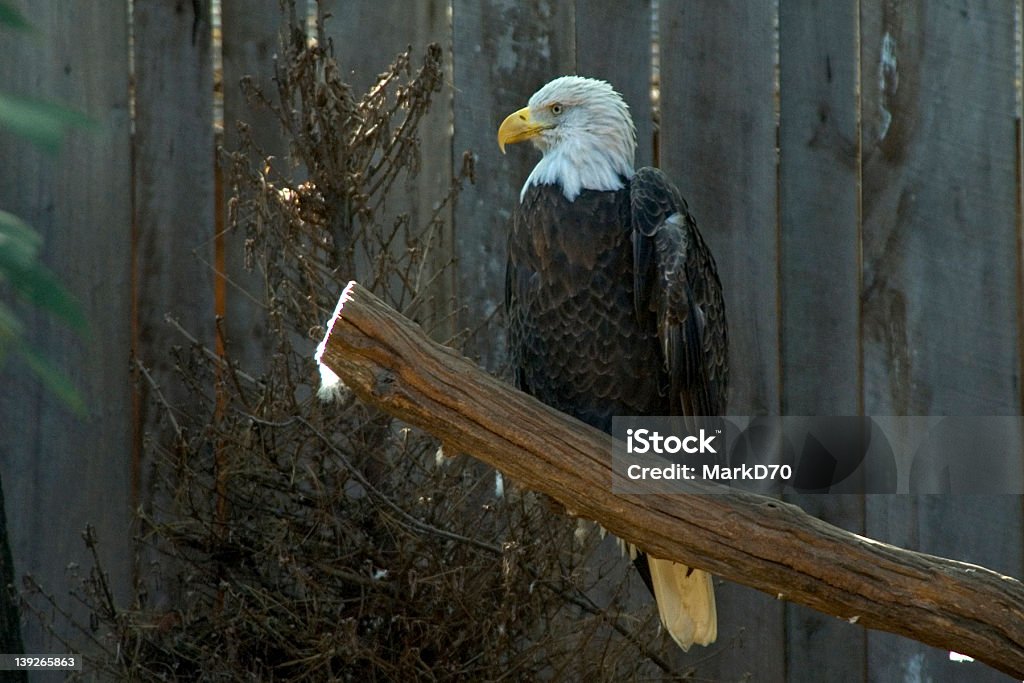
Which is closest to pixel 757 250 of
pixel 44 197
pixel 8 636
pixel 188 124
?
pixel 188 124

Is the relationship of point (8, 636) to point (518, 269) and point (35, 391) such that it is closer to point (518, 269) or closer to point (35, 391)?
point (35, 391)

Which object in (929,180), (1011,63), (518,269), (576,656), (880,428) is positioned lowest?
(576,656)

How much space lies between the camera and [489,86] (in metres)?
3.34

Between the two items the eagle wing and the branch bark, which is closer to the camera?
the branch bark

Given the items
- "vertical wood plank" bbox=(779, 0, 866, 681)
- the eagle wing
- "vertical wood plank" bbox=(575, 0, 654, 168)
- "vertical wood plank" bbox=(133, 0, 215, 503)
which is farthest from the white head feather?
"vertical wood plank" bbox=(133, 0, 215, 503)

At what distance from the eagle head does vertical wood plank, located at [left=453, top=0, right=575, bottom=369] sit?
23cm

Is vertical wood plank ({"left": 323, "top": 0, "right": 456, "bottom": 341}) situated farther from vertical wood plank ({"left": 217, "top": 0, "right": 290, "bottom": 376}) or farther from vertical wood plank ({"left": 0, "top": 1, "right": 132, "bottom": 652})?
vertical wood plank ({"left": 0, "top": 1, "right": 132, "bottom": 652})

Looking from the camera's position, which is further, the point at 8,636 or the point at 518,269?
the point at 518,269

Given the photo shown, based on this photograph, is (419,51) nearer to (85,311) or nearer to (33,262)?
(85,311)

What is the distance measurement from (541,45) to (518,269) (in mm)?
633

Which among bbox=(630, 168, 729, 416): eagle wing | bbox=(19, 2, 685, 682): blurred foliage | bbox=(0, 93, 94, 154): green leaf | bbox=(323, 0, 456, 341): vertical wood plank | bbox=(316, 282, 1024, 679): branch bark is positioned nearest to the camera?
bbox=(0, 93, 94, 154): green leaf

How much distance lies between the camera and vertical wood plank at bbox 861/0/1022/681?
336cm

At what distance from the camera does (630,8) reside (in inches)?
132

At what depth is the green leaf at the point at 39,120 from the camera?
1070mm
